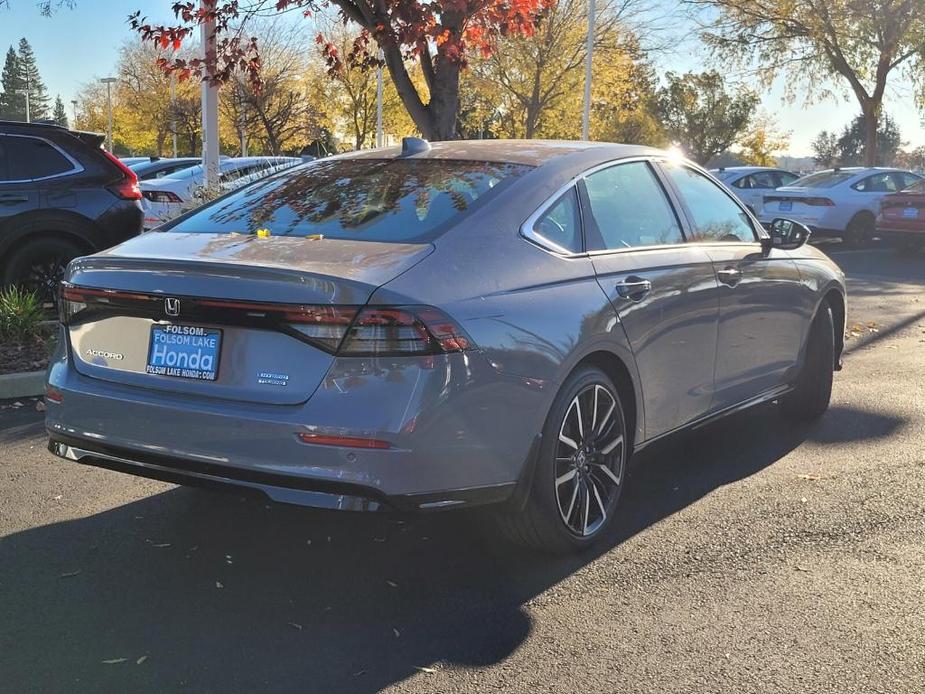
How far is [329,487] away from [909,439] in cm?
393

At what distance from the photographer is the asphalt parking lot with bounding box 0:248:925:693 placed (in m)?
3.08

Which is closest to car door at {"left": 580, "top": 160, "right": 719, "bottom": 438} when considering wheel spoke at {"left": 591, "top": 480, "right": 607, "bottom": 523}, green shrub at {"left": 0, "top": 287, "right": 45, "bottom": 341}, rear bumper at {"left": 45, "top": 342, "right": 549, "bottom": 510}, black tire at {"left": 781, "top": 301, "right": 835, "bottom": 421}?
wheel spoke at {"left": 591, "top": 480, "right": 607, "bottom": 523}

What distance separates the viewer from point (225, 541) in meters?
4.10

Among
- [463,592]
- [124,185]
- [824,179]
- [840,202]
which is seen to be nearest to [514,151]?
[463,592]

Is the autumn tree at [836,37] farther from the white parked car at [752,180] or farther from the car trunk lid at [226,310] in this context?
the car trunk lid at [226,310]

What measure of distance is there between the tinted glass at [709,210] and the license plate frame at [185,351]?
8.17 feet

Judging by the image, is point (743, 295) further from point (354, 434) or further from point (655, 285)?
point (354, 434)

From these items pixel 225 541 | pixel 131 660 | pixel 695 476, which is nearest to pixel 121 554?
pixel 225 541

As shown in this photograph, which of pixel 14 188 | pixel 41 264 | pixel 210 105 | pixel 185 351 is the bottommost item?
pixel 41 264

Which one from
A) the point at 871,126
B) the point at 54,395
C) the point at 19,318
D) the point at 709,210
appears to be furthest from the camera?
the point at 871,126

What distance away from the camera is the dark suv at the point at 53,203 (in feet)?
27.5

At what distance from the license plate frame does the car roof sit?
4.99ft

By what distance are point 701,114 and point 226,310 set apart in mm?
57797

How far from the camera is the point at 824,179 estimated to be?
64.1ft
